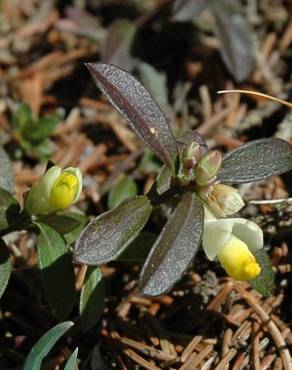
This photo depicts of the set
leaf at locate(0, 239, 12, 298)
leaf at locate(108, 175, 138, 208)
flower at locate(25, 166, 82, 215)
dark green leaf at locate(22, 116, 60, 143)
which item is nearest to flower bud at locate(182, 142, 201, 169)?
flower at locate(25, 166, 82, 215)

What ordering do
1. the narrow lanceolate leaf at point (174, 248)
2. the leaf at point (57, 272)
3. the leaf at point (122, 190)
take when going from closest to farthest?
1. the narrow lanceolate leaf at point (174, 248)
2. the leaf at point (57, 272)
3. the leaf at point (122, 190)

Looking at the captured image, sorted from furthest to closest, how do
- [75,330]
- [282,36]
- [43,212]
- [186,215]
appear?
[282,36] → [75,330] → [43,212] → [186,215]

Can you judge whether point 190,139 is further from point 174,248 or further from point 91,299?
point 91,299

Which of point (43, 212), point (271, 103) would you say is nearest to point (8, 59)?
point (271, 103)

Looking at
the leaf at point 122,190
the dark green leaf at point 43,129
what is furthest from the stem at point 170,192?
the dark green leaf at point 43,129

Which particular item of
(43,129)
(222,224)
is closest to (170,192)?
(222,224)

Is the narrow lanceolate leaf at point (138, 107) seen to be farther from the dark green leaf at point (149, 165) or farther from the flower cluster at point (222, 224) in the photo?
the dark green leaf at point (149, 165)

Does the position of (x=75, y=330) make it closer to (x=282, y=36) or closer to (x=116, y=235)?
(x=116, y=235)
